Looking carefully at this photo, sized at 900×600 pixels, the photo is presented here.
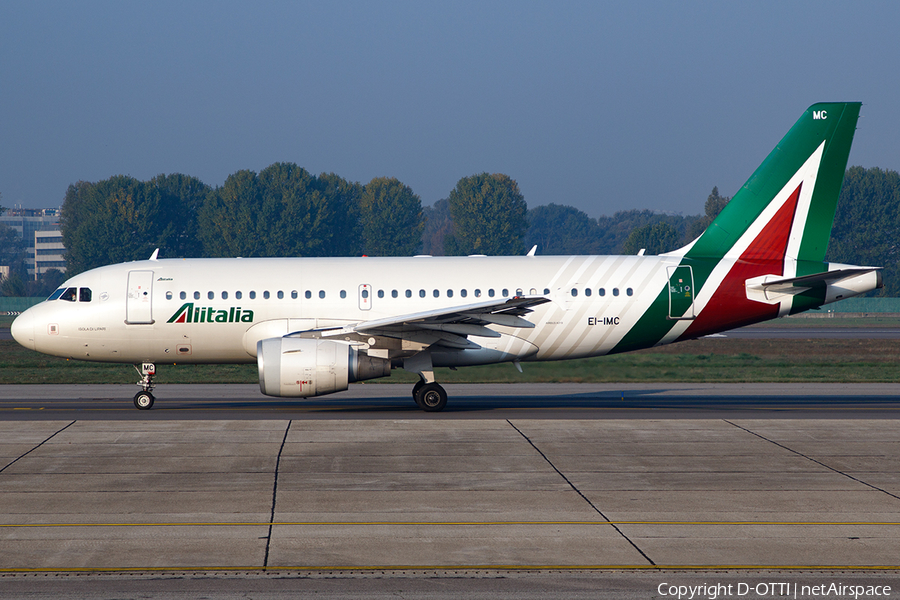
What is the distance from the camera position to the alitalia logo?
21750 mm

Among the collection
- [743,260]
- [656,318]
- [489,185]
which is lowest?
[656,318]

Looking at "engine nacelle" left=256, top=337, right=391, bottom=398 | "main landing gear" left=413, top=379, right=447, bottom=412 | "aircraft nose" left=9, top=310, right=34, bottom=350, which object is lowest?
"main landing gear" left=413, top=379, right=447, bottom=412

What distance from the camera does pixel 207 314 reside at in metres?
21.8

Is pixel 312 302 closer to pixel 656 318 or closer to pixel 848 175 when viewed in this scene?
pixel 656 318

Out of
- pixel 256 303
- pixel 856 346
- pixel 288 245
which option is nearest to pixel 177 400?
pixel 256 303

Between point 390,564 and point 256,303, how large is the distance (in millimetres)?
13524

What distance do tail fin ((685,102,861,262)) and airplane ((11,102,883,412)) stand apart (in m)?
0.03

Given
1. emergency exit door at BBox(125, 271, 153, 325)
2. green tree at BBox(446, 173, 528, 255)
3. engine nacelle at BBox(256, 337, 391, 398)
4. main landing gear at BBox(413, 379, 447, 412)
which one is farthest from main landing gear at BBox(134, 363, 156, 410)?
green tree at BBox(446, 173, 528, 255)

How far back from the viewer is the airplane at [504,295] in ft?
70.8

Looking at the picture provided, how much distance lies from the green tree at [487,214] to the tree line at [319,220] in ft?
0.51

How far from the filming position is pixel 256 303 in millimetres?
21766

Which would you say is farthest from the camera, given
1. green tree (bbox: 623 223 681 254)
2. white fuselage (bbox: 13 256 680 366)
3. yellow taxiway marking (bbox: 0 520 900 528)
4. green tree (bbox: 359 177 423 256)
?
green tree (bbox: 359 177 423 256)

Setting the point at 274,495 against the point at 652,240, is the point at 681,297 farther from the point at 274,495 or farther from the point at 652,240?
the point at 652,240

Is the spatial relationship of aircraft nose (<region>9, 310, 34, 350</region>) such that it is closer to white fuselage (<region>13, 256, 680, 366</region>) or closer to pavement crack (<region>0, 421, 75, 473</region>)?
white fuselage (<region>13, 256, 680, 366</region>)
